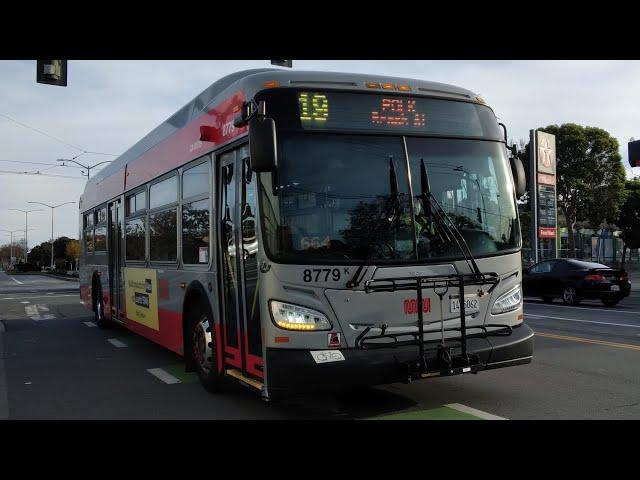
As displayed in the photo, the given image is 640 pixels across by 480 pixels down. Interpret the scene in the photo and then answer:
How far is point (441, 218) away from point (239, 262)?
1.90 m

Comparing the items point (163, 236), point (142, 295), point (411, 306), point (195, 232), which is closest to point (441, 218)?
point (411, 306)

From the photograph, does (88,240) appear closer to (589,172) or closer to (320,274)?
(320,274)

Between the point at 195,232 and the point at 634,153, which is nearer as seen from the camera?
Answer: the point at 195,232

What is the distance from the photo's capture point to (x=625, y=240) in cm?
4466

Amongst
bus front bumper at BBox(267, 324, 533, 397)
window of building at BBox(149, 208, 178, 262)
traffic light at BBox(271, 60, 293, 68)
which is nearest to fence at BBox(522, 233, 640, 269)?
traffic light at BBox(271, 60, 293, 68)

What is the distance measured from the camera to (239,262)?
19.4ft

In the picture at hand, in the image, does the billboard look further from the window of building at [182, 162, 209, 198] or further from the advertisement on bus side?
the window of building at [182, 162, 209, 198]

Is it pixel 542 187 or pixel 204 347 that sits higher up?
pixel 542 187

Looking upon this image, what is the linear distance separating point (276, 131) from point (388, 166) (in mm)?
1042

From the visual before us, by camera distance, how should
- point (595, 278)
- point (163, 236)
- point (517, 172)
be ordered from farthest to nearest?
point (595, 278)
point (163, 236)
point (517, 172)

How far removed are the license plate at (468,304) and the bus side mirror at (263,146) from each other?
202 cm

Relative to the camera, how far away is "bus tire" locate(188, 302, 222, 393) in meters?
6.70
